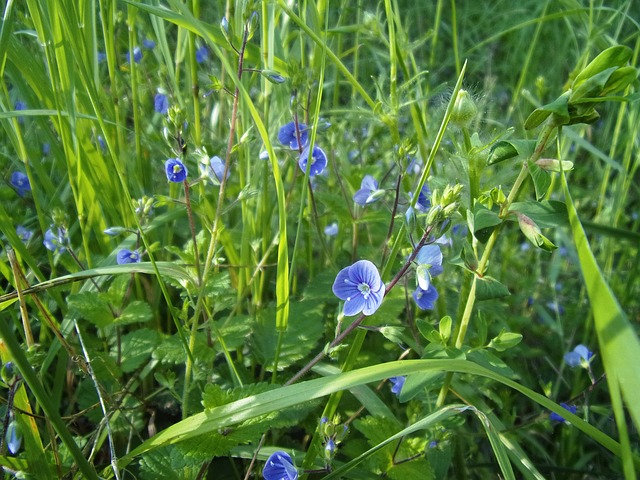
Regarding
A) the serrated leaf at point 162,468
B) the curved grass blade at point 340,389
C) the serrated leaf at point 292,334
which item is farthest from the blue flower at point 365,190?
the serrated leaf at point 162,468

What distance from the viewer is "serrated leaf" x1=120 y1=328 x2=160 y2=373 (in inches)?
58.8

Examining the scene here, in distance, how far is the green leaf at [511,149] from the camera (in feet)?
3.28

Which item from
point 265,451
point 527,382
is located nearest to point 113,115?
point 265,451

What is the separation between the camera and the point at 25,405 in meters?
1.22

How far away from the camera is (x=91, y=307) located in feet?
4.84

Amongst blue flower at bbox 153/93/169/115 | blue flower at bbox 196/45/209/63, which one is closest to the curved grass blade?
blue flower at bbox 153/93/169/115

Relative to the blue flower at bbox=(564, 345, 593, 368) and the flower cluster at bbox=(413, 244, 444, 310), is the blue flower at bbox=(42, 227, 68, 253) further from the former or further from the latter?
the blue flower at bbox=(564, 345, 593, 368)

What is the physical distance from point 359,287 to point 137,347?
64 centimetres

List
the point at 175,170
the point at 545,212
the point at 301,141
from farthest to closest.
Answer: the point at 301,141
the point at 175,170
the point at 545,212

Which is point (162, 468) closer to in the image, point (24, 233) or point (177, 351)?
point (177, 351)

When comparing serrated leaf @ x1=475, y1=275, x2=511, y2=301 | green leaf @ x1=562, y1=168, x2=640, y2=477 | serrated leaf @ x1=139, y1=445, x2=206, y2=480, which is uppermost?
green leaf @ x1=562, y1=168, x2=640, y2=477

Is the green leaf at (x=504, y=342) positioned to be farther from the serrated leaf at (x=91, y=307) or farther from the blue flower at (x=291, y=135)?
the serrated leaf at (x=91, y=307)

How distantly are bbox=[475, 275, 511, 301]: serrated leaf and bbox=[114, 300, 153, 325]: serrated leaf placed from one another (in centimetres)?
85

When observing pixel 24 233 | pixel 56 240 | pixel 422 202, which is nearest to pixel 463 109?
pixel 422 202
